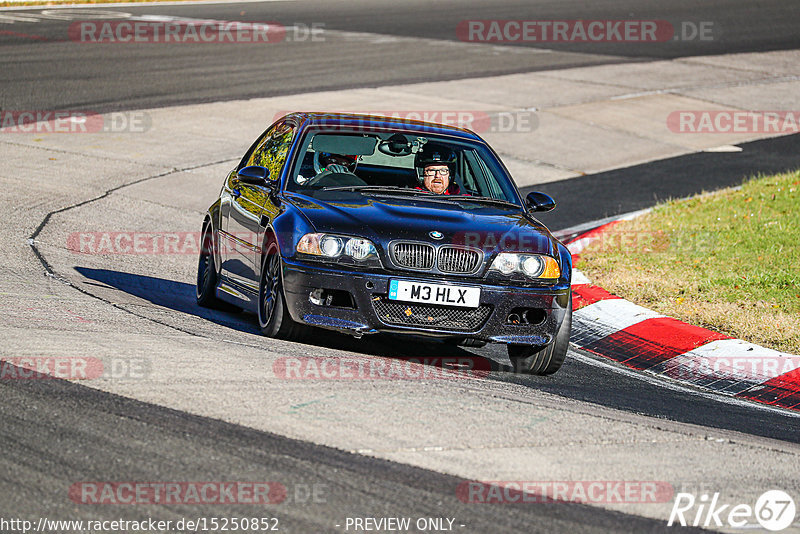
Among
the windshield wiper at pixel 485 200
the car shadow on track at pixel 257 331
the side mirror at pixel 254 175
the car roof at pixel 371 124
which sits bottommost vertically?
the car shadow on track at pixel 257 331

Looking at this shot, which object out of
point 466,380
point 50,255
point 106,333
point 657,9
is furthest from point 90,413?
point 657,9

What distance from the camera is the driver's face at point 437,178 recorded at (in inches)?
347

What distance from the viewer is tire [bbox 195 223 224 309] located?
30.7 ft

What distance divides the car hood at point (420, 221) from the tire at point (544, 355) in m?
0.50

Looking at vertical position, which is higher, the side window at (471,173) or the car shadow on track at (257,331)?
the side window at (471,173)

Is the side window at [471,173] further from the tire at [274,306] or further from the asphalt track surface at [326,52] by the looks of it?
the asphalt track surface at [326,52]

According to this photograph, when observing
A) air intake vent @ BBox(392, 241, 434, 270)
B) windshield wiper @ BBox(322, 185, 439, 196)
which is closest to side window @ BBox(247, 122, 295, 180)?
windshield wiper @ BBox(322, 185, 439, 196)

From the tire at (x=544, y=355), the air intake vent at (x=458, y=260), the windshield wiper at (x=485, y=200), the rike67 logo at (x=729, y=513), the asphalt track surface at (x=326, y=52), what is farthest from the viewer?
the asphalt track surface at (x=326, y=52)

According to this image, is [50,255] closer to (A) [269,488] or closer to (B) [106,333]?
(B) [106,333]

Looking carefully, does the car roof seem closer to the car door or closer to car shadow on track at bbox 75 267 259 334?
the car door

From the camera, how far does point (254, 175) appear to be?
8422 mm

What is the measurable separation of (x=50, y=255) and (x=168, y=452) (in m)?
5.90

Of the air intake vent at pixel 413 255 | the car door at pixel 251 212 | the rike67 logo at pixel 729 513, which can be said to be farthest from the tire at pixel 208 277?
the rike67 logo at pixel 729 513

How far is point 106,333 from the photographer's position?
7.12 m
